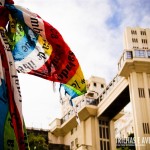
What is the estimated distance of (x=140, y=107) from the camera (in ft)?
68.6

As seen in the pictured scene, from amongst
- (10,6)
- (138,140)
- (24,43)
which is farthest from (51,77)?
(138,140)

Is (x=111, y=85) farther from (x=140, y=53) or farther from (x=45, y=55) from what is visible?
(x=45, y=55)

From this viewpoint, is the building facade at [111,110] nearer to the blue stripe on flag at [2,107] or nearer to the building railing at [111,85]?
the building railing at [111,85]

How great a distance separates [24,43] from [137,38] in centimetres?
6005

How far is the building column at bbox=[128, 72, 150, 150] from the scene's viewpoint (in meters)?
19.8

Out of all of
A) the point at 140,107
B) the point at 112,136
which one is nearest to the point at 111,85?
the point at 140,107

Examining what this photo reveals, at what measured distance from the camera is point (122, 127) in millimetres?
70250

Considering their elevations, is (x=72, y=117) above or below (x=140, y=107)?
above

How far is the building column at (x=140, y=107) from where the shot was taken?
19750 mm

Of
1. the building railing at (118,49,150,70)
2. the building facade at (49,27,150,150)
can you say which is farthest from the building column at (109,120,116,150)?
the building railing at (118,49,150,70)

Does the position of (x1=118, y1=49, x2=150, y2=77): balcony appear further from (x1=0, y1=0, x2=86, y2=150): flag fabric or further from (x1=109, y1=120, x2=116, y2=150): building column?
(x1=0, y1=0, x2=86, y2=150): flag fabric

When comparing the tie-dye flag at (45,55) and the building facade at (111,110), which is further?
the building facade at (111,110)

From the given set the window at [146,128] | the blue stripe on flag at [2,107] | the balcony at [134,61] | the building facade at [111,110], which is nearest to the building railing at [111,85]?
the building facade at [111,110]

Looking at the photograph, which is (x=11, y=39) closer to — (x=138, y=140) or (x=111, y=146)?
→ (x=138, y=140)
